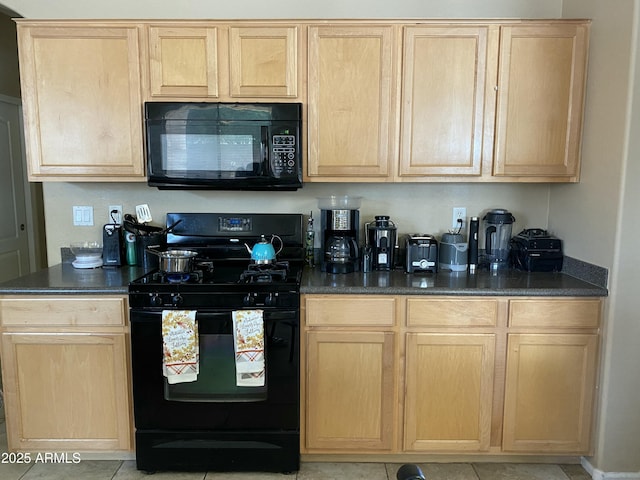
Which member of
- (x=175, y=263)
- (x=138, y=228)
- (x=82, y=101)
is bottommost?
(x=175, y=263)

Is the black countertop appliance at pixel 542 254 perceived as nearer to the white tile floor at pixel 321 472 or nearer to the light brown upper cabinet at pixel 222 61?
the white tile floor at pixel 321 472

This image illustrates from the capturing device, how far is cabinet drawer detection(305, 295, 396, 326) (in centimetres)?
211

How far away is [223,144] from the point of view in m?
2.27

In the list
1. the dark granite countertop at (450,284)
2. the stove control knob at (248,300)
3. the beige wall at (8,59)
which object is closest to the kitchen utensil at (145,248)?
the stove control knob at (248,300)

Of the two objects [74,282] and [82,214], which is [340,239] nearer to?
[74,282]

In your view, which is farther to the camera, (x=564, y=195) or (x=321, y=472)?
(x=564, y=195)

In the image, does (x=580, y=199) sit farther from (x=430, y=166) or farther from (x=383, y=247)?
(x=383, y=247)

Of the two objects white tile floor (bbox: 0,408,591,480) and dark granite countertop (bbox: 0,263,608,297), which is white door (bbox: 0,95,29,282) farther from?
white tile floor (bbox: 0,408,591,480)

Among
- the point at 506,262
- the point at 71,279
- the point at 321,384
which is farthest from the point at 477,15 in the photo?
the point at 71,279

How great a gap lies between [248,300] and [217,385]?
0.44 m

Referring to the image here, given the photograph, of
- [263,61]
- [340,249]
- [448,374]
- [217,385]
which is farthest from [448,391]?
[263,61]

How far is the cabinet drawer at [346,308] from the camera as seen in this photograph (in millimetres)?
2105

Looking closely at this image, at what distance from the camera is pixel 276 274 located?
218 centimetres

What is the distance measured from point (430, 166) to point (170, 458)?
194 centimetres
